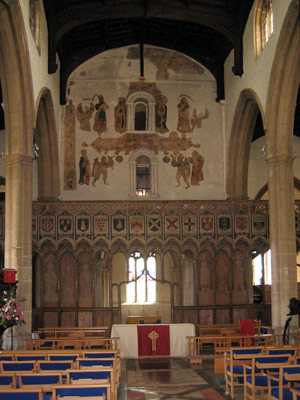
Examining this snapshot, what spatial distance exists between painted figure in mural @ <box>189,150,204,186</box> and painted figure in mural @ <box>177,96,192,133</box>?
106cm

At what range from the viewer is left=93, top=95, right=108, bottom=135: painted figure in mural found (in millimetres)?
23625

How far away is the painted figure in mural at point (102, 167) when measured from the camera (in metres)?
23.3

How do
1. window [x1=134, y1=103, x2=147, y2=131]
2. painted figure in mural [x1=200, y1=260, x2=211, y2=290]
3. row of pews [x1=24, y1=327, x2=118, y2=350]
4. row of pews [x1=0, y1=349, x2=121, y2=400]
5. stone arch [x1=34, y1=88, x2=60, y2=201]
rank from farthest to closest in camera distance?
window [x1=134, y1=103, x2=147, y2=131] < stone arch [x1=34, y1=88, x2=60, y2=201] < painted figure in mural [x1=200, y1=260, x2=211, y2=290] < row of pews [x1=24, y1=327, x2=118, y2=350] < row of pews [x1=0, y1=349, x2=121, y2=400]

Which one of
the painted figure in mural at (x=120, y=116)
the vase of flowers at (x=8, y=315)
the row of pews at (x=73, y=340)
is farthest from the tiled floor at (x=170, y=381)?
the painted figure in mural at (x=120, y=116)

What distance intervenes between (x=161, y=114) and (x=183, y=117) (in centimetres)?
93

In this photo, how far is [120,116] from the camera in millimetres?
23844

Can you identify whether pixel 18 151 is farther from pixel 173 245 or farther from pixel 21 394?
pixel 21 394

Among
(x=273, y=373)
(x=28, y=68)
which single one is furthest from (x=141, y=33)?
(x=273, y=373)

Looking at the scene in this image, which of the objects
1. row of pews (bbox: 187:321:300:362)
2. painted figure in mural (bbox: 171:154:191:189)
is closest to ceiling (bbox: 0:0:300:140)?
painted figure in mural (bbox: 171:154:191:189)

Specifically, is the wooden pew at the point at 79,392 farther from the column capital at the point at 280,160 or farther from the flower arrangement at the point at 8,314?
the column capital at the point at 280,160

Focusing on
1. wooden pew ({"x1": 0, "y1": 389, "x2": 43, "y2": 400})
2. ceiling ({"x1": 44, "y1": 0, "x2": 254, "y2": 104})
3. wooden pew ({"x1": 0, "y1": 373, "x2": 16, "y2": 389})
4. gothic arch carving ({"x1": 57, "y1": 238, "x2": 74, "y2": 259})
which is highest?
ceiling ({"x1": 44, "y1": 0, "x2": 254, "y2": 104})

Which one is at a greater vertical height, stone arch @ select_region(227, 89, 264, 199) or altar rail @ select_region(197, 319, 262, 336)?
stone arch @ select_region(227, 89, 264, 199)

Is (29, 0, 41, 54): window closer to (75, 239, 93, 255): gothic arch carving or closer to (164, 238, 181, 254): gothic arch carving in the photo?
(75, 239, 93, 255): gothic arch carving

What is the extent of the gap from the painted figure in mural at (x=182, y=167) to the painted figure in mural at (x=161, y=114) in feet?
4.18
